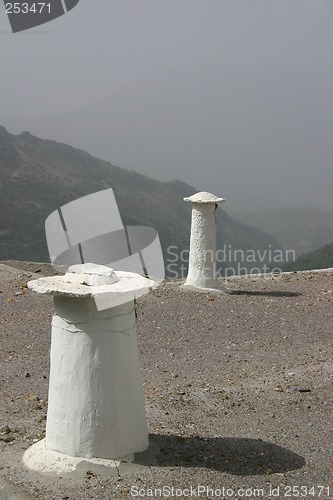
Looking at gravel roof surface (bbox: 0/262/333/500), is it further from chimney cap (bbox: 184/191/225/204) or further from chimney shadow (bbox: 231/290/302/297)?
chimney cap (bbox: 184/191/225/204)

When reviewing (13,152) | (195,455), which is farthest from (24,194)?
(195,455)

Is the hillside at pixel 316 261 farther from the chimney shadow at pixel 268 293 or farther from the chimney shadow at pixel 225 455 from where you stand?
the chimney shadow at pixel 225 455

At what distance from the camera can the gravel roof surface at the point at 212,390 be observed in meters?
5.52

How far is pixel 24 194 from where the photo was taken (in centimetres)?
3784

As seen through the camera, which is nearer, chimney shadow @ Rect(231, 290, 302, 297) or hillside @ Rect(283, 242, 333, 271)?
chimney shadow @ Rect(231, 290, 302, 297)

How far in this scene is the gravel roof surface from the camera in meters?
5.52

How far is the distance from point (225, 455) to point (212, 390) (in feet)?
5.84


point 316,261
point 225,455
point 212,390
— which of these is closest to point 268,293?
point 212,390

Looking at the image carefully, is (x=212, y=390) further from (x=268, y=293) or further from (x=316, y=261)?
(x=316, y=261)

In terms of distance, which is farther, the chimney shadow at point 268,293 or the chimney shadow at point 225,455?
the chimney shadow at point 268,293

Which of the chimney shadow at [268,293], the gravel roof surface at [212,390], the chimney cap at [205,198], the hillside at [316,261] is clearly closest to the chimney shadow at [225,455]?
the gravel roof surface at [212,390]

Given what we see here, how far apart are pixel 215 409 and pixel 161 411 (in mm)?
547

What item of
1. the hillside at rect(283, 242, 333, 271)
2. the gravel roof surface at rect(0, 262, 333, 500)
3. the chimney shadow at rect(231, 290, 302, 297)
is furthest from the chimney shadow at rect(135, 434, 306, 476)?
the hillside at rect(283, 242, 333, 271)

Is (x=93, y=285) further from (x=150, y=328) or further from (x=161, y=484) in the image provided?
(x=150, y=328)
